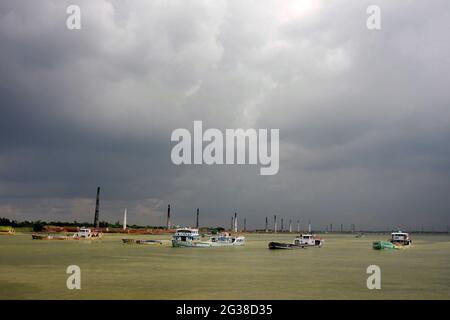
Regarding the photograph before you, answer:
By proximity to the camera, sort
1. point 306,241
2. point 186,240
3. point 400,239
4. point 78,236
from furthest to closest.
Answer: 1. point 78,236
2. point 400,239
3. point 306,241
4. point 186,240

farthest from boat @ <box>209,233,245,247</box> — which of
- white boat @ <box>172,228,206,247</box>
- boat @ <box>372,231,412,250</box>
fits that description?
boat @ <box>372,231,412,250</box>

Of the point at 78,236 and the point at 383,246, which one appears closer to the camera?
the point at 383,246

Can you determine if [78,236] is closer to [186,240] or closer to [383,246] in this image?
[186,240]

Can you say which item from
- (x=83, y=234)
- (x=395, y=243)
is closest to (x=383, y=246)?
(x=395, y=243)

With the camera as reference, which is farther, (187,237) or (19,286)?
(187,237)

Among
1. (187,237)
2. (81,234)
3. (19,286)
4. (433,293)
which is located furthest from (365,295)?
(81,234)

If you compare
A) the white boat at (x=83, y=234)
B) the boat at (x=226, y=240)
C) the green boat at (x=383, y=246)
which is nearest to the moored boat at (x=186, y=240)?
the boat at (x=226, y=240)

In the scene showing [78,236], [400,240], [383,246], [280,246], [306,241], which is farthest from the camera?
[78,236]

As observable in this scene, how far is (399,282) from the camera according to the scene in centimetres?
3906

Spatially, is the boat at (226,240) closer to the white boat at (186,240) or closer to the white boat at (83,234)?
the white boat at (186,240)
